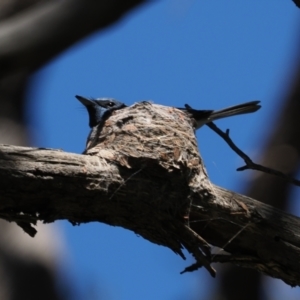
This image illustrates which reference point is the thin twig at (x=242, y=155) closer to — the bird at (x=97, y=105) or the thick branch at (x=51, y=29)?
the thick branch at (x=51, y=29)

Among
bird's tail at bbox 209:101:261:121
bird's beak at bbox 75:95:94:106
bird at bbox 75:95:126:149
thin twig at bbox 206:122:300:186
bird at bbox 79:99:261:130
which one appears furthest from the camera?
bird's beak at bbox 75:95:94:106

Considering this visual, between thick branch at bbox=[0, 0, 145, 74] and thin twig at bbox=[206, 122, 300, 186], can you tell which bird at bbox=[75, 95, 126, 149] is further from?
thick branch at bbox=[0, 0, 145, 74]

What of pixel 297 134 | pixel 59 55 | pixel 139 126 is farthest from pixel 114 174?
pixel 297 134

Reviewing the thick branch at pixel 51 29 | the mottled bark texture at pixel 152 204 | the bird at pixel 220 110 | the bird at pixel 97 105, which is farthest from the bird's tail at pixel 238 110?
the thick branch at pixel 51 29

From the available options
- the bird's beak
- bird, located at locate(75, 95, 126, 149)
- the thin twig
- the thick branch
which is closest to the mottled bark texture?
the thin twig

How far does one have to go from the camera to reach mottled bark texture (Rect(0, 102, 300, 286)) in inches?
101

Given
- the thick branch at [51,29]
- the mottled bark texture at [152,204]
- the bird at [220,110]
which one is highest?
the thick branch at [51,29]

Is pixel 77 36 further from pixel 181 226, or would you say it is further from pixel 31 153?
pixel 181 226

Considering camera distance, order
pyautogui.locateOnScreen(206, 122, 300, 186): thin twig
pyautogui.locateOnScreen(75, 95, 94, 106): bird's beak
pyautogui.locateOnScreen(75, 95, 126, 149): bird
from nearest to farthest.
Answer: pyautogui.locateOnScreen(206, 122, 300, 186): thin twig → pyautogui.locateOnScreen(75, 95, 126, 149): bird → pyautogui.locateOnScreen(75, 95, 94, 106): bird's beak

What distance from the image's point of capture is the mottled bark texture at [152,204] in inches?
101

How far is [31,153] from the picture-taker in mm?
2596

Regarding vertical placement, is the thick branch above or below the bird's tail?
above

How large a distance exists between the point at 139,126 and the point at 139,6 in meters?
1.25

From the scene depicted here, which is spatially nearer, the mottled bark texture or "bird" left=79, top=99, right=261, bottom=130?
the mottled bark texture
